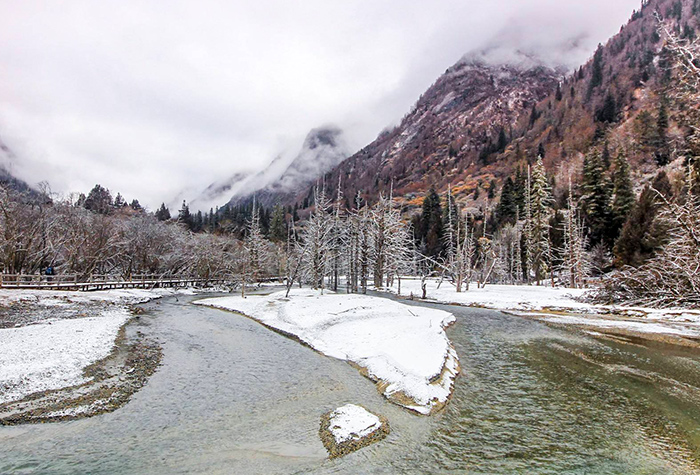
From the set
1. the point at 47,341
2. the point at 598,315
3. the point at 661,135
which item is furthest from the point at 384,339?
the point at 661,135

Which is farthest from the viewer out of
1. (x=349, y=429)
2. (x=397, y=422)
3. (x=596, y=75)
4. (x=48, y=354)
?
(x=596, y=75)

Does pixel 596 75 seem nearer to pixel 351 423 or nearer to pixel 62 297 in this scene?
pixel 351 423

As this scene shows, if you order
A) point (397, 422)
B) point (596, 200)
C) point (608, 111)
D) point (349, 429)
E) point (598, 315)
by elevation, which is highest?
point (608, 111)

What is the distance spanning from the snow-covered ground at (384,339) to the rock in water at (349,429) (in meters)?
1.50

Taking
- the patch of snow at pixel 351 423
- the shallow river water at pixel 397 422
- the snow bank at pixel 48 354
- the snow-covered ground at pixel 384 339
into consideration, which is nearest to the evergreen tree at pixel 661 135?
the snow-covered ground at pixel 384 339

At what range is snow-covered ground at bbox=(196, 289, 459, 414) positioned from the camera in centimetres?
1046

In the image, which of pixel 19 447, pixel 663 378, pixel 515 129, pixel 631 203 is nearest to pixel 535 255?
pixel 631 203

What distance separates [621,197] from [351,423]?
190 ft

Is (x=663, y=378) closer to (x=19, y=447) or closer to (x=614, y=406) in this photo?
(x=614, y=406)

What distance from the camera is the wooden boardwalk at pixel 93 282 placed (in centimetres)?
3300

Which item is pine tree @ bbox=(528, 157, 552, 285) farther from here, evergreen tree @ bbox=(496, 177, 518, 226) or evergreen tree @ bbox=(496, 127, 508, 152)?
evergreen tree @ bbox=(496, 127, 508, 152)

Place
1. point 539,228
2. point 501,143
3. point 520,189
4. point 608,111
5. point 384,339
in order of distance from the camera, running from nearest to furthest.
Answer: point 384,339 < point 539,228 < point 520,189 < point 608,111 < point 501,143

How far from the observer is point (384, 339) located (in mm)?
15484

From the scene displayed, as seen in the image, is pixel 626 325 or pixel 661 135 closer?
pixel 626 325
